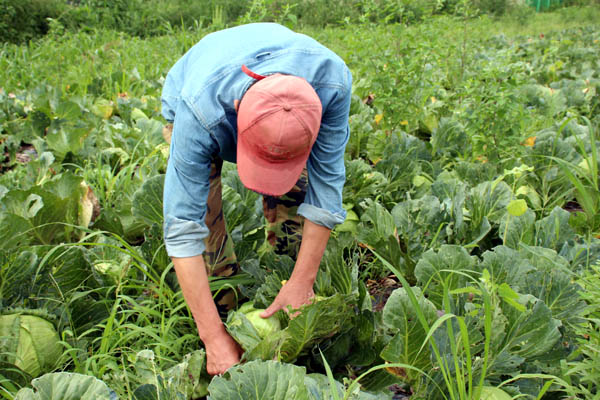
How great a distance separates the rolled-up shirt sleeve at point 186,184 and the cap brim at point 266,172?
15 centimetres

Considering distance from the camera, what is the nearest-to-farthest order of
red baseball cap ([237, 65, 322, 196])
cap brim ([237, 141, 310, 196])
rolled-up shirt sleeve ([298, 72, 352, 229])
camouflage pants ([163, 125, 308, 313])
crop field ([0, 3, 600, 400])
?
1. red baseball cap ([237, 65, 322, 196])
2. cap brim ([237, 141, 310, 196])
3. crop field ([0, 3, 600, 400])
4. rolled-up shirt sleeve ([298, 72, 352, 229])
5. camouflage pants ([163, 125, 308, 313])

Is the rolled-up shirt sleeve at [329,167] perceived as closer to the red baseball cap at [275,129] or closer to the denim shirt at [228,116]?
the denim shirt at [228,116]

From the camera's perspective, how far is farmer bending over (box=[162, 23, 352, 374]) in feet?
4.71

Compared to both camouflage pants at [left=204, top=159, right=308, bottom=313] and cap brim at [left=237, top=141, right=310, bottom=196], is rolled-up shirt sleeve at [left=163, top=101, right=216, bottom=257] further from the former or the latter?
camouflage pants at [left=204, top=159, right=308, bottom=313]

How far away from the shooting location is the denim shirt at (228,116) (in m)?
1.58

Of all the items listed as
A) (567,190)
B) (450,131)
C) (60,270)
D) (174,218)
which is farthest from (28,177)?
(567,190)

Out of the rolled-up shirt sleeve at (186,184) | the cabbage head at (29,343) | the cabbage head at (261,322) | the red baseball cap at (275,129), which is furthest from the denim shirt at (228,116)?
the cabbage head at (29,343)

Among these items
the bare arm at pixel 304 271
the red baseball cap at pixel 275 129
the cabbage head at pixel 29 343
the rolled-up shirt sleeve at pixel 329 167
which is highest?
the red baseball cap at pixel 275 129

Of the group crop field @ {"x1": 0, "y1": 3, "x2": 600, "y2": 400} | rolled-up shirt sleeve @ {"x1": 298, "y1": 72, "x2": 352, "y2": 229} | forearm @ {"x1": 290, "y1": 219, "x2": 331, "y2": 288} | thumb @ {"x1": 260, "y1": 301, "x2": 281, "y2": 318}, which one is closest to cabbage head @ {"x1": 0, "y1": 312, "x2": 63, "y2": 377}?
crop field @ {"x1": 0, "y1": 3, "x2": 600, "y2": 400}

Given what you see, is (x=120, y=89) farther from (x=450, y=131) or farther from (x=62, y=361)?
(x=62, y=361)

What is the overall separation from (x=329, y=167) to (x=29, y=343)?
1214mm

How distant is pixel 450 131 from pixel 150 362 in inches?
104

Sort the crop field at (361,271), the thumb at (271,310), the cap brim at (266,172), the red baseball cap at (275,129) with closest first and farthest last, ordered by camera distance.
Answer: the red baseball cap at (275,129)
the cap brim at (266,172)
the crop field at (361,271)
the thumb at (271,310)

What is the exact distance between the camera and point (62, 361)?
189 cm
